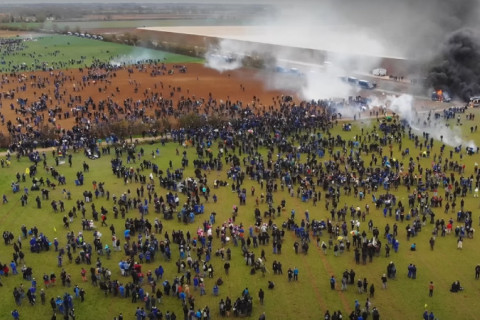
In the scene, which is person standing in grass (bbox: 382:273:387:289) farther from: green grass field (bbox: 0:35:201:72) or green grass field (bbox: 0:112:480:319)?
green grass field (bbox: 0:35:201:72)

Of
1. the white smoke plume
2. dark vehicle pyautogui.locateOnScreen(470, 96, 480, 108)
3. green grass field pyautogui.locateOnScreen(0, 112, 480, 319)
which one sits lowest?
green grass field pyautogui.locateOnScreen(0, 112, 480, 319)

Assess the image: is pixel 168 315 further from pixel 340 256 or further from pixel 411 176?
pixel 411 176

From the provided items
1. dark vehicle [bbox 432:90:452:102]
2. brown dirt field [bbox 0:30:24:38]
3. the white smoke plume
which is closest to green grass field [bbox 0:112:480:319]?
the white smoke plume

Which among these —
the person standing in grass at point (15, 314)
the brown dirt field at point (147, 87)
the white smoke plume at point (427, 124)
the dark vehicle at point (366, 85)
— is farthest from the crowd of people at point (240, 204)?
the dark vehicle at point (366, 85)

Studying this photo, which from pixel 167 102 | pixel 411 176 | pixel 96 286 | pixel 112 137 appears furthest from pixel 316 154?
pixel 167 102

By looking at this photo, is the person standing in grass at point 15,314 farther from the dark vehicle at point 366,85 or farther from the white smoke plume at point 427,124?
the dark vehicle at point 366,85

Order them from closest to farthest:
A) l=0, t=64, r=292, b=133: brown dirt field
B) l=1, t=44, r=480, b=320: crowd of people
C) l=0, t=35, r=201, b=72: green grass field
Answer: l=1, t=44, r=480, b=320: crowd of people < l=0, t=64, r=292, b=133: brown dirt field < l=0, t=35, r=201, b=72: green grass field

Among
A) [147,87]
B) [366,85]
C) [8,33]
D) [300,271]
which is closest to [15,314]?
[300,271]
